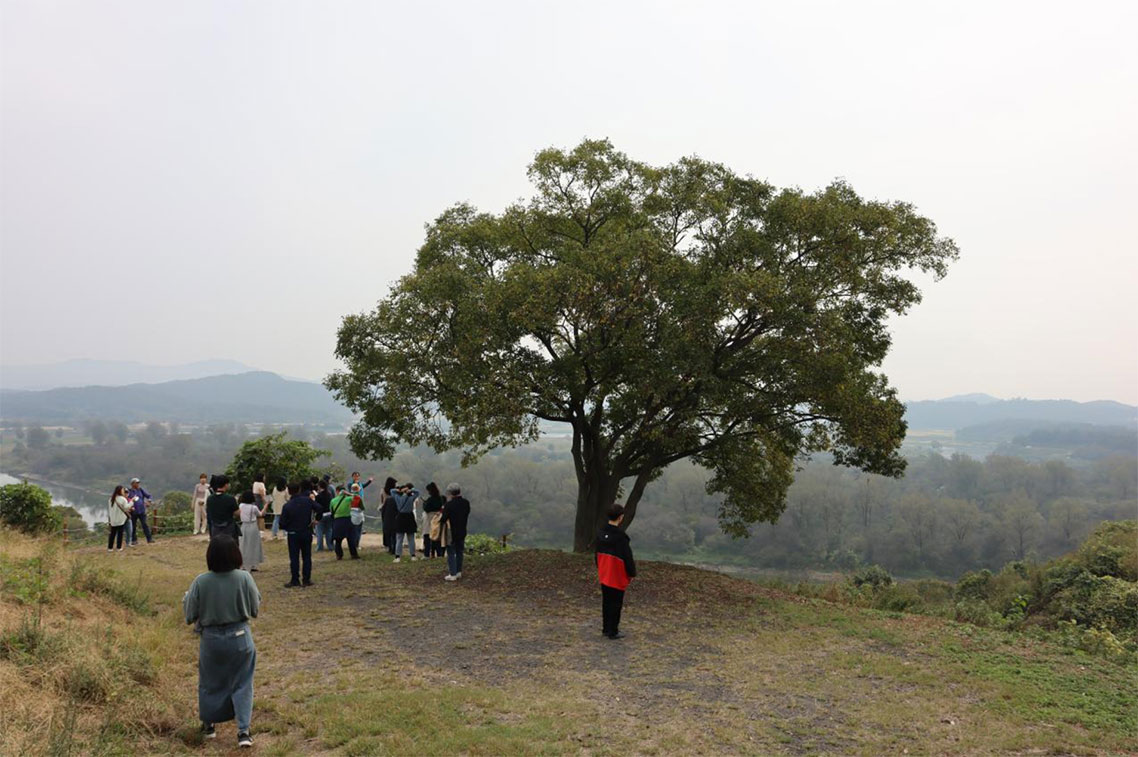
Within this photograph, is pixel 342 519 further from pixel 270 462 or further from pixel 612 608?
pixel 270 462

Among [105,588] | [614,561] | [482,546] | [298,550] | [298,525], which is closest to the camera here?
[614,561]

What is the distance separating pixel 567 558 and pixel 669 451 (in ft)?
11.3

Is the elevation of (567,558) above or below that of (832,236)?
below

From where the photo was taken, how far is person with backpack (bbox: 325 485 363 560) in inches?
655

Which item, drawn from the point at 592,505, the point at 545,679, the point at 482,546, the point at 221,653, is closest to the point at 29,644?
the point at 221,653

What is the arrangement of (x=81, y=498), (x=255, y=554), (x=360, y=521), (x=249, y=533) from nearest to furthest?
(x=249, y=533) → (x=255, y=554) → (x=360, y=521) → (x=81, y=498)

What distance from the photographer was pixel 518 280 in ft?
46.2

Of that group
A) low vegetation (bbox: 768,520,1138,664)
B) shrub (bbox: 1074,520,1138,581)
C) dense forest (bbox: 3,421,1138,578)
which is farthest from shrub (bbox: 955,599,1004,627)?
dense forest (bbox: 3,421,1138,578)

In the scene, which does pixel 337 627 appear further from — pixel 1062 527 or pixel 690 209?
pixel 1062 527

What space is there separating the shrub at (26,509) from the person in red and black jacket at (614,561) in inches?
620

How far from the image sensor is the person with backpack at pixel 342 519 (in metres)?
16.6

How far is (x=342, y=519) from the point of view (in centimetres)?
1689

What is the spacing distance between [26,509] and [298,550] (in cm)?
1022

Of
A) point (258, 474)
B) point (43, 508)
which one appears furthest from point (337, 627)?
point (258, 474)
